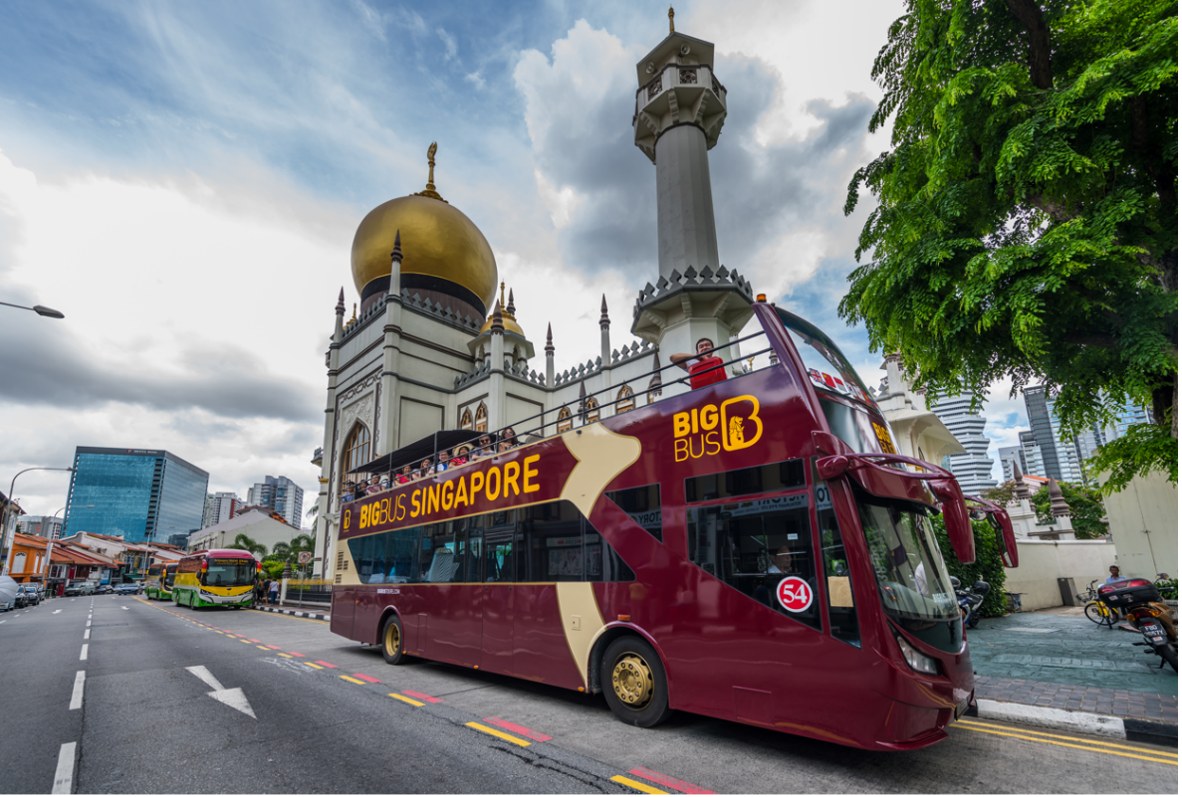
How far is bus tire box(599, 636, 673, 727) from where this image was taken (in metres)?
5.86

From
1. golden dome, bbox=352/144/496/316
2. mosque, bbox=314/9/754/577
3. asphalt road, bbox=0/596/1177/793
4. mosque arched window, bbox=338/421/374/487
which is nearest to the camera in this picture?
asphalt road, bbox=0/596/1177/793

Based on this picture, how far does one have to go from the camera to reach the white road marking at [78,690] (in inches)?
292

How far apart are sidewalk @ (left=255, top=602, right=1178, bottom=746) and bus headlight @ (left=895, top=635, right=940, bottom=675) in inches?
87.5

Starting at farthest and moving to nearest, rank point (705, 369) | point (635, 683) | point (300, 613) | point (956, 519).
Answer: point (300, 613) → point (705, 369) → point (635, 683) → point (956, 519)

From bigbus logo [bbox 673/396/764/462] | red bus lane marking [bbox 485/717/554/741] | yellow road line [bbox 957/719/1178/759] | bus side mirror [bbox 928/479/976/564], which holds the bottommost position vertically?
yellow road line [bbox 957/719/1178/759]

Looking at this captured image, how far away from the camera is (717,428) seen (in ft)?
19.1

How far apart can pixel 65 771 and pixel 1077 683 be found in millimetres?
10791

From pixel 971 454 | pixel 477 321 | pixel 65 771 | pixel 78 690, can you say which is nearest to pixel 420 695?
pixel 65 771

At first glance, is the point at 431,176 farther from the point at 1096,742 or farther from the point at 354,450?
the point at 1096,742

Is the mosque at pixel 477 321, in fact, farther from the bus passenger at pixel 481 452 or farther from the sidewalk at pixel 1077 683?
the sidewalk at pixel 1077 683

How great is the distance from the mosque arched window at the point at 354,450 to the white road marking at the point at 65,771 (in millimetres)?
24063

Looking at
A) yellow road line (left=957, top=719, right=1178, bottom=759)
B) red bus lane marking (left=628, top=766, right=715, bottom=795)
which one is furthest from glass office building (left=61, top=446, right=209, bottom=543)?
yellow road line (left=957, top=719, right=1178, bottom=759)

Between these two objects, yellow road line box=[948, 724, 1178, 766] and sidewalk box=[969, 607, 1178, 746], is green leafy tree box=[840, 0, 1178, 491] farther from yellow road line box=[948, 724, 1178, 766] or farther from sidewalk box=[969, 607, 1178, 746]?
yellow road line box=[948, 724, 1178, 766]

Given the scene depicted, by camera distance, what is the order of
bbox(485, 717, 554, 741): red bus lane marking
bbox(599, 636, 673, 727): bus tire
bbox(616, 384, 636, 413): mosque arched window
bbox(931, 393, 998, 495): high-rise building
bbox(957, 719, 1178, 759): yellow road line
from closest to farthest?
bbox(957, 719, 1178, 759): yellow road line, bbox(485, 717, 554, 741): red bus lane marking, bbox(599, 636, 673, 727): bus tire, bbox(616, 384, 636, 413): mosque arched window, bbox(931, 393, 998, 495): high-rise building
